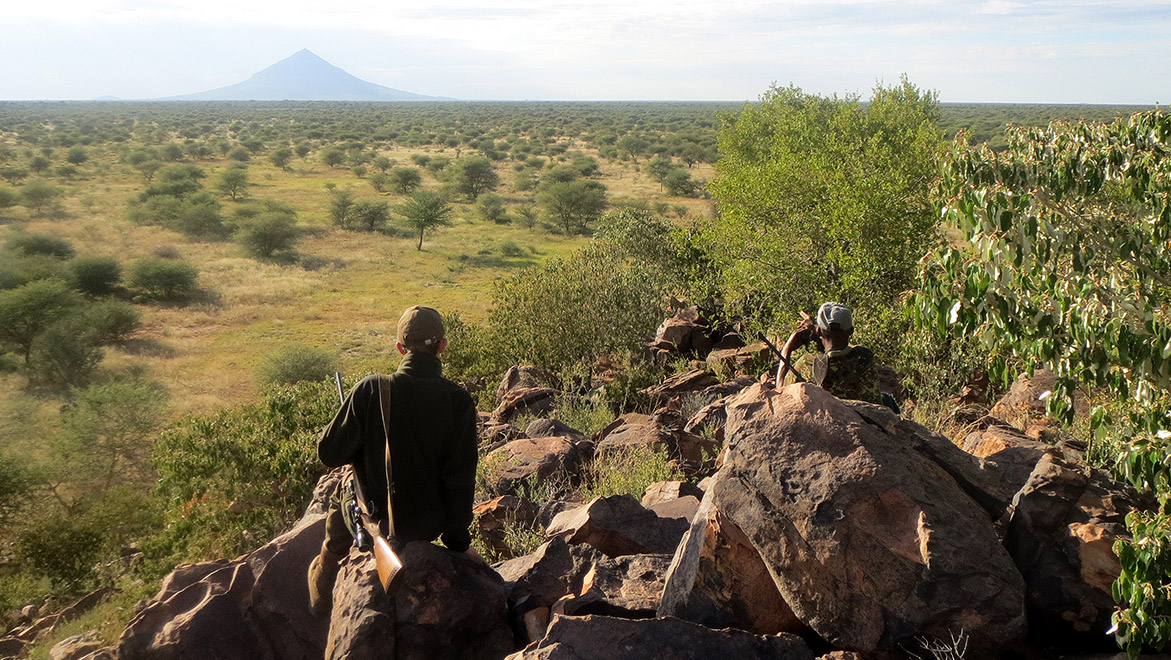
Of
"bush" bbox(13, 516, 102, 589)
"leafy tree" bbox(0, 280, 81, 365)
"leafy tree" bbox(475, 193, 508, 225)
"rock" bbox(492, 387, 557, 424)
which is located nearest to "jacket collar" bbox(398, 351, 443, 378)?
"rock" bbox(492, 387, 557, 424)

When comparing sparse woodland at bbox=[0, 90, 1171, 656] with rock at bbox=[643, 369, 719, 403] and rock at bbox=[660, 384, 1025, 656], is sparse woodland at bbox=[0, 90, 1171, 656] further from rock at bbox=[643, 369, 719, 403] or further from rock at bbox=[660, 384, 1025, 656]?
rock at bbox=[660, 384, 1025, 656]

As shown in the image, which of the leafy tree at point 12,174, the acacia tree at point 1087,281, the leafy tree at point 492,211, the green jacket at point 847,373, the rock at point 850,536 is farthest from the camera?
the leafy tree at point 12,174

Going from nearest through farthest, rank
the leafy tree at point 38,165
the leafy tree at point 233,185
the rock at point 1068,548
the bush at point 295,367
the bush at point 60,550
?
the rock at point 1068,548
the bush at point 60,550
the bush at point 295,367
the leafy tree at point 233,185
the leafy tree at point 38,165

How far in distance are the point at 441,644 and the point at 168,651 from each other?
147cm

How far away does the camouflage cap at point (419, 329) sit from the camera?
3.98 meters

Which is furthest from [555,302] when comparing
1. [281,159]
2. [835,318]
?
[281,159]

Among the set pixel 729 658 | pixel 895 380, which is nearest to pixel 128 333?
pixel 895 380

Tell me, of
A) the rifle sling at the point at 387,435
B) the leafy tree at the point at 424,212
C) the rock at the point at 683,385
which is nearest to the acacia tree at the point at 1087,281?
the rifle sling at the point at 387,435

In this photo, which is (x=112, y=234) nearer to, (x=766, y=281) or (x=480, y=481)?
(x=766, y=281)

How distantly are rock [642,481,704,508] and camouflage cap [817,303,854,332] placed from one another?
4.85 ft

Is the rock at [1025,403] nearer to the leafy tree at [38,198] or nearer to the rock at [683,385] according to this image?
the rock at [683,385]

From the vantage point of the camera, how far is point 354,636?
3.88 metres

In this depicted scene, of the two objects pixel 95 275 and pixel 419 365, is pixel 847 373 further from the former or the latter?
pixel 95 275

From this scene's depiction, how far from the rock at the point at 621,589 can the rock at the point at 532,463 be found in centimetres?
Answer: 252
